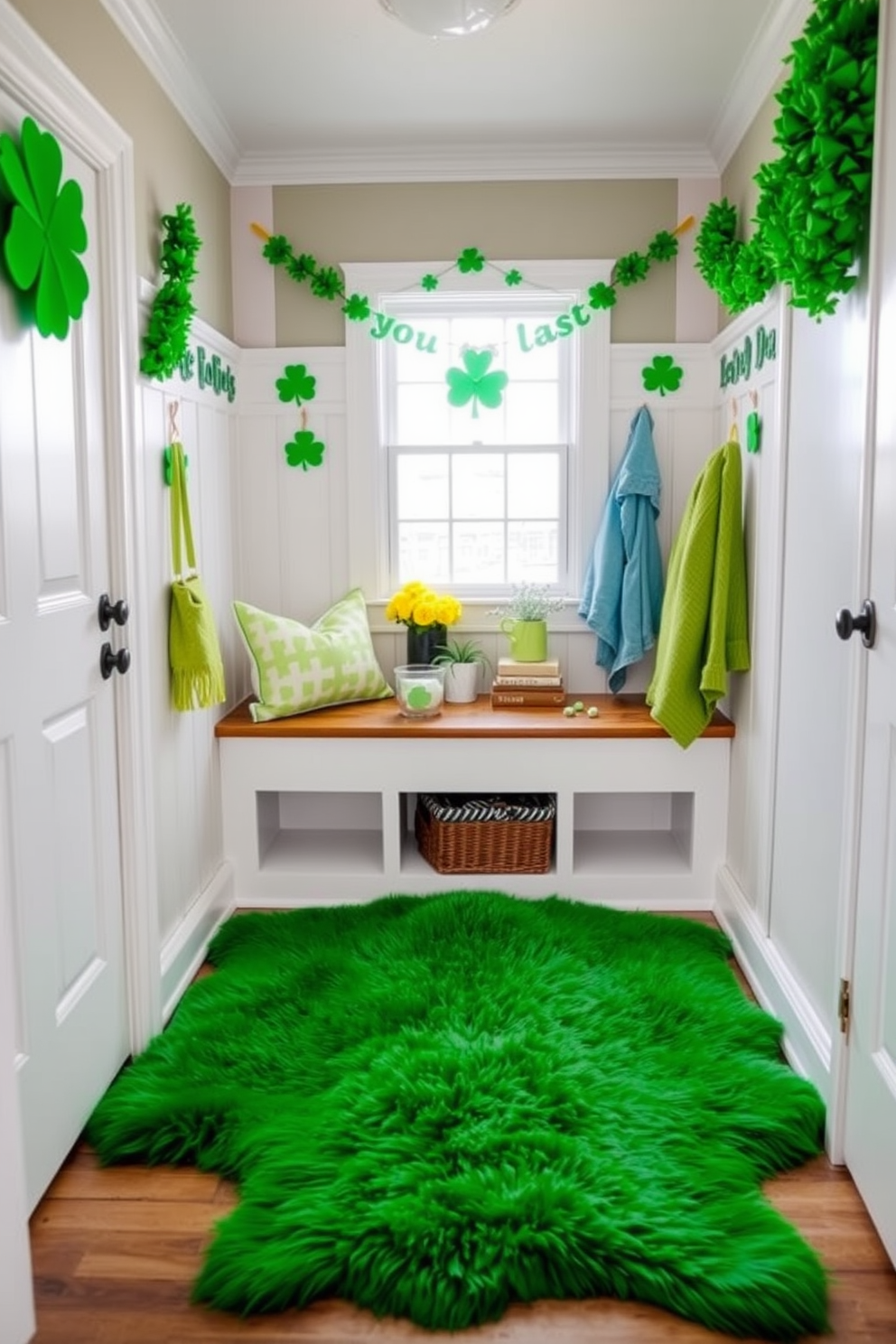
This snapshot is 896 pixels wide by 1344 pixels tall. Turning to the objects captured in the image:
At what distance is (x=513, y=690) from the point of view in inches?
136

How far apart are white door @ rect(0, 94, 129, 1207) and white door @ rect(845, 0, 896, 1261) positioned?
145 cm

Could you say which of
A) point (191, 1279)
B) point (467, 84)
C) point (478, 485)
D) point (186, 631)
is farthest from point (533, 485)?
point (191, 1279)

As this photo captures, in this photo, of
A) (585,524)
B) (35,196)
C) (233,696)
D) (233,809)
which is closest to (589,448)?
(585,524)

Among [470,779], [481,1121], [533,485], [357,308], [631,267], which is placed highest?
[631,267]

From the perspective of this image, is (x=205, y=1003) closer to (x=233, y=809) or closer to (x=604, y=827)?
(x=233, y=809)

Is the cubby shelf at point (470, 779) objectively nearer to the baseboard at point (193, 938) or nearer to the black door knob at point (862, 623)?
the baseboard at point (193, 938)

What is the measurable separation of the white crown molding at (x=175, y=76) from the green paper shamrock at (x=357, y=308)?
563 millimetres

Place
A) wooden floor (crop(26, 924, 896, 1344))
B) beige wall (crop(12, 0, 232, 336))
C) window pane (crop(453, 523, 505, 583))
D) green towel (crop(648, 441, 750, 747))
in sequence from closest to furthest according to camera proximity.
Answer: wooden floor (crop(26, 924, 896, 1344)) < beige wall (crop(12, 0, 232, 336)) < green towel (crop(648, 441, 750, 747)) < window pane (crop(453, 523, 505, 583))

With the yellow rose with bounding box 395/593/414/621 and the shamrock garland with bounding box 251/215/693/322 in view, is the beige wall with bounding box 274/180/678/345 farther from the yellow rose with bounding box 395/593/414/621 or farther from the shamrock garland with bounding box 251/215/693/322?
the yellow rose with bounding box 395/593/414/621

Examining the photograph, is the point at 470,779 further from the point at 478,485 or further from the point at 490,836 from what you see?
the point at 478,485

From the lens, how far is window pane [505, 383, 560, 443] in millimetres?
3670

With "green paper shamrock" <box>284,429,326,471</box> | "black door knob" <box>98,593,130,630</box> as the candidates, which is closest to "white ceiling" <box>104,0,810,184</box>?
"green paper shamrock" <box>284,429,326,471</box>

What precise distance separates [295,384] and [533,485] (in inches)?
35.4

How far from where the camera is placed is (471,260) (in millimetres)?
3496
